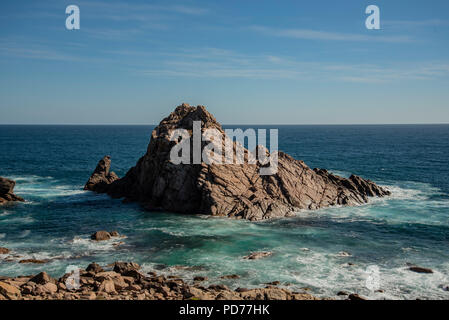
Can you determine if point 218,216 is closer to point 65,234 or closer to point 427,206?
point 65,234

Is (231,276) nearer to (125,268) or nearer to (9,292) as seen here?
(125,268)

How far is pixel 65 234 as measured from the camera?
42625 mm

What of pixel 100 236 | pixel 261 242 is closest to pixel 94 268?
pixel 100 236

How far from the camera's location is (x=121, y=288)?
85.9 feet

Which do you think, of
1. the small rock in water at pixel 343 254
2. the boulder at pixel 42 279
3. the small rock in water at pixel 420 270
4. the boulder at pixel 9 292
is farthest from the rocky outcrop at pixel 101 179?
the small rock in water at pixel 420 270

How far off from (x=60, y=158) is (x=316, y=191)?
83.8 m

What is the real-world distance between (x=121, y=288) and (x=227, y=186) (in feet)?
89.8

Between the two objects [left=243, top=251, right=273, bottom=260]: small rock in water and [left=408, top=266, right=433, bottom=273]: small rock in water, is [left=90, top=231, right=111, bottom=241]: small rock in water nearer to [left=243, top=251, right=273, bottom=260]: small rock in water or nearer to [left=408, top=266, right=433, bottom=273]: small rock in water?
[left=243, top=251, right=273, bottom=260]: small rock in water

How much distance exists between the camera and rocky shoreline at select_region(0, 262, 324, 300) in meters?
23.4

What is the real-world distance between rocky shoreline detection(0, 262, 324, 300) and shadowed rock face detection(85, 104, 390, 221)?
21.2 meters

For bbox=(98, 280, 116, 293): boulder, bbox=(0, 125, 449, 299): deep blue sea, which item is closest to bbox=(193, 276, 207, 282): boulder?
bbox=(0, 125, 449, 299): deep blue sea

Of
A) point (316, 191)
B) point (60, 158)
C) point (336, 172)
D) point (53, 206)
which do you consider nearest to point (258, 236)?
point (316, 191)

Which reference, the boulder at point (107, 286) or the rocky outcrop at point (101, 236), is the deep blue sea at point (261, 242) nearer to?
the rocky outcrop at point (101, 236)
